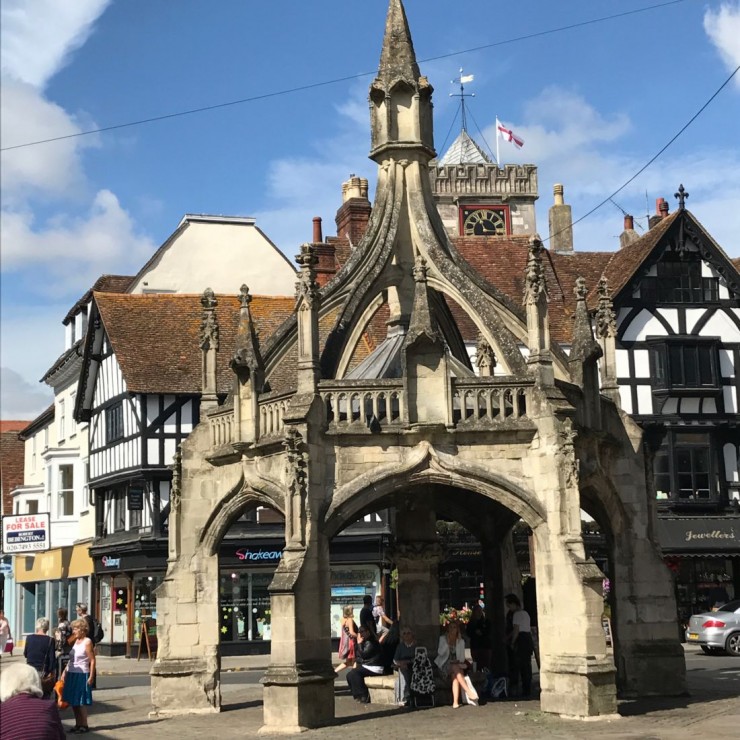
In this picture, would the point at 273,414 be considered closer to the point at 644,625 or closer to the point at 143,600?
the point at 644,625

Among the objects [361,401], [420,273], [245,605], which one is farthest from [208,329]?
[245,605]

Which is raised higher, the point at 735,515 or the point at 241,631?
the point at 735,515

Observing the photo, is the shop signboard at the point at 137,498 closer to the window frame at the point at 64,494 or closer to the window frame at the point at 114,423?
the window frame at the point at 114,423

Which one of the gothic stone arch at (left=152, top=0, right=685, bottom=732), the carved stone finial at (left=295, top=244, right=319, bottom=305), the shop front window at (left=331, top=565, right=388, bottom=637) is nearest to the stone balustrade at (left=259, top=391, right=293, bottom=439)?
the gothic stone arch at (left=152, top=0, right=685, bottom=732)

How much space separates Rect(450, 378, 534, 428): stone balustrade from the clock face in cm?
4733

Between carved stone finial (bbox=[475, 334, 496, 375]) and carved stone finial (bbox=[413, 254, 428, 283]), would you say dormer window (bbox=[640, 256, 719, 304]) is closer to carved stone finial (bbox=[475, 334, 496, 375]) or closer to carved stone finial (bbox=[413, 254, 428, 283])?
carved stone finial (bbox=[475, 334, 496, 375])

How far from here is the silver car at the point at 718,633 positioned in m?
29.4

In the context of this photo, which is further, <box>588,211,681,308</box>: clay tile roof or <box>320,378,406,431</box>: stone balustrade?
<box>588,211,681,308</box>: clay tile roof

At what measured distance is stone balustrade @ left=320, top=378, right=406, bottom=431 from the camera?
54.9 feet

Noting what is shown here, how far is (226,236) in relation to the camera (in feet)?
145

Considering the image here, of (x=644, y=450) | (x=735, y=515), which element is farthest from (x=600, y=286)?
(x=735, y=515)

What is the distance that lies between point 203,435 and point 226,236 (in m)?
→ 26.3

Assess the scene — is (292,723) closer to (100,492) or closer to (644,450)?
(644,450)

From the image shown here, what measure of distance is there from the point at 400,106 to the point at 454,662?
848cm
